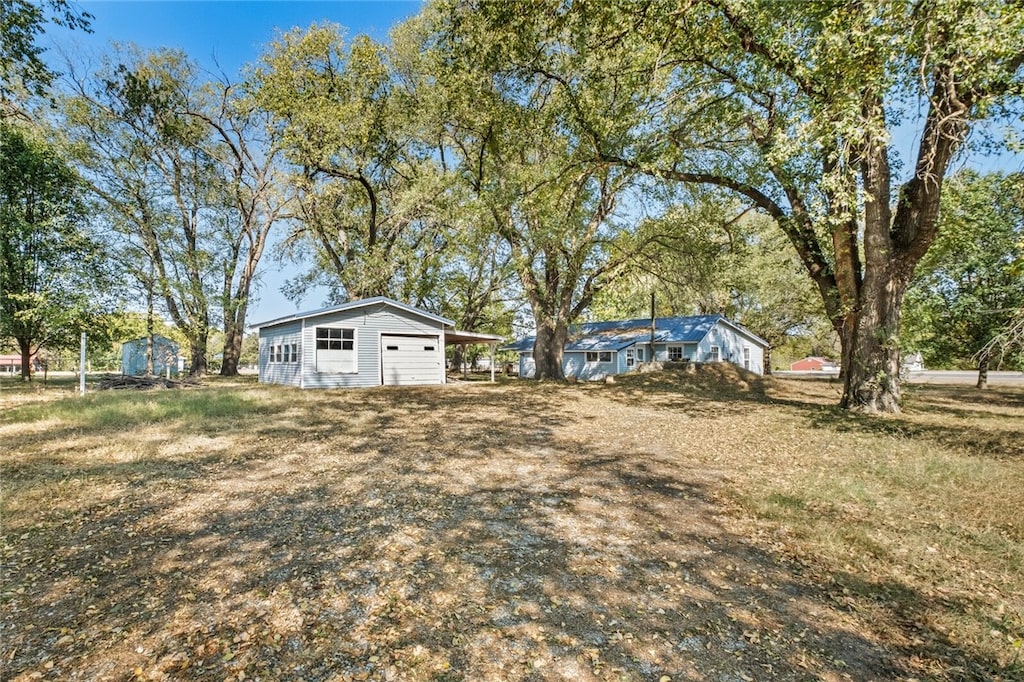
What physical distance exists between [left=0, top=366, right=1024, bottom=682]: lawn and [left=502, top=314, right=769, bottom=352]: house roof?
23.4 meters

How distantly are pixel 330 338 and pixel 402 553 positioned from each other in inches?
643

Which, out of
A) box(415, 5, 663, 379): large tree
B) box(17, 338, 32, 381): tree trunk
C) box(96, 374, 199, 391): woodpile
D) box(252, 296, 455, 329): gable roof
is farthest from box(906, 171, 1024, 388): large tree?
box(17, 338, 32, 381): tree trunk

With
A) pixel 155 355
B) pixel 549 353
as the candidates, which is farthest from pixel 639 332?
pixel 155 355

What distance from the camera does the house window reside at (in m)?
18.7

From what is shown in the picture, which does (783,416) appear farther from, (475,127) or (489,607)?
(475,127)

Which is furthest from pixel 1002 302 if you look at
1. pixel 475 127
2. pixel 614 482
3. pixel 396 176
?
pixel 396 176

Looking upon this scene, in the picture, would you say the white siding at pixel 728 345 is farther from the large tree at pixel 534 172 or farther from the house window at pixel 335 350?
the house window at pixel 335 350

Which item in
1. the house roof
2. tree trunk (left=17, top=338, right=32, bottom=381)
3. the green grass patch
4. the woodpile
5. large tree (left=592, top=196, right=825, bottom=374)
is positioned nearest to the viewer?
the green grass patch

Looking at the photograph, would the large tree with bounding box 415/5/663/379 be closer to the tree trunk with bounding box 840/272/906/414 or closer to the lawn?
the tree trunk with bounding box 840/272/906/414

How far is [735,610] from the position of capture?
3.23 m

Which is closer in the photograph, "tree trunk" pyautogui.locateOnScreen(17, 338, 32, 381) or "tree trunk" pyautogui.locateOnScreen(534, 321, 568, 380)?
"tree trunk" pyautogui.locateOnScreen(17, 338, 32, 381)

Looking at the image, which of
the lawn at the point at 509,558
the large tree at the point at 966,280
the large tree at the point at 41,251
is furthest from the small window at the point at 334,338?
the large tree at the point at 966,280

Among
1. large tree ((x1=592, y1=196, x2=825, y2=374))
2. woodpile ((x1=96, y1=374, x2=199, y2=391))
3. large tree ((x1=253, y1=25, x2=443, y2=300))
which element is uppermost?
large tree ((x1=253, y1=25, x2=443, y2=300))

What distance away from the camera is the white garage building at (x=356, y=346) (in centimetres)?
1852
